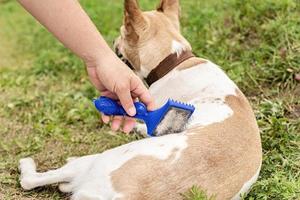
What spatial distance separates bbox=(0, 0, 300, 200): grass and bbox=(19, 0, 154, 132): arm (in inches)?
25.5

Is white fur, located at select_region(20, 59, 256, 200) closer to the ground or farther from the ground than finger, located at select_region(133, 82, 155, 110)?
closer to the ground

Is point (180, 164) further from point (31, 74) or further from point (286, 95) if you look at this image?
point (31, 74)

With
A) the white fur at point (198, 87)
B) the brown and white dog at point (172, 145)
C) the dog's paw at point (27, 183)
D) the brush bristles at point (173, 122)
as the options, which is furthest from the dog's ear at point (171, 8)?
the dog's paw at point (27, 183)

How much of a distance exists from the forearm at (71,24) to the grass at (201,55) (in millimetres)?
895

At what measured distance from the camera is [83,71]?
630 centimetres

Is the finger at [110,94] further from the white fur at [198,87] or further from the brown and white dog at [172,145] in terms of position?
the white fur at [198,87]

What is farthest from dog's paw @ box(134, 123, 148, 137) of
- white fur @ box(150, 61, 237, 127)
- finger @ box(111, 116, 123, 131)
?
finger @ box(111, 116, 123, 131)

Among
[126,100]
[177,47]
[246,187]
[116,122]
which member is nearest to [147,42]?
[177,47]

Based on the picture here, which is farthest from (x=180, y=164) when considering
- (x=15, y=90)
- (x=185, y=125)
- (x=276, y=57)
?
(x=15, y=90)

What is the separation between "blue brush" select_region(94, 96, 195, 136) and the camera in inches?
145

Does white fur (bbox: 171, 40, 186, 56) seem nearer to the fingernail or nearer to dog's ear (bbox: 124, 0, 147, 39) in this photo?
dog's ear (bbox: 124, 0, 147, 39)

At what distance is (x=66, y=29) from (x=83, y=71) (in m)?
3.11

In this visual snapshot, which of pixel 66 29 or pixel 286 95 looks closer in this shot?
pixel 66 29

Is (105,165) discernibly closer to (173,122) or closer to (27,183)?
(173,122)
